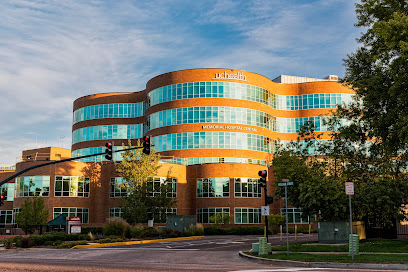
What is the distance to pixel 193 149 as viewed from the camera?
192ft

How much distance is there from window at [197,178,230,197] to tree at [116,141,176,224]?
695 cm

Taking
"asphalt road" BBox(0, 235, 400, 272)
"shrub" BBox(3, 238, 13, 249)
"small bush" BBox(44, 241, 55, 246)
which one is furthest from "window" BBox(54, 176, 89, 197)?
"asphalt road" BBox(0, 235, 400, 272)

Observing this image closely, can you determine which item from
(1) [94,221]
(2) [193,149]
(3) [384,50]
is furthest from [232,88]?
(3) [384,50]

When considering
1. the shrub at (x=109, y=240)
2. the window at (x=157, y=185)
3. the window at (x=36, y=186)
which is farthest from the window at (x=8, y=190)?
the shrub at (x=109, y=240)

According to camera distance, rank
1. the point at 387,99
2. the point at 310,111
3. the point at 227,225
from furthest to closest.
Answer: the point at 310,111
the point at 227,225
the point at 387,99

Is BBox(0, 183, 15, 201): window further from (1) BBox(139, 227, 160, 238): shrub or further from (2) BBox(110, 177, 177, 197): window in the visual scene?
(1) BBox(139, 227, 160, 238): shrub

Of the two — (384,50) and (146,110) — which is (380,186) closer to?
(384,50)

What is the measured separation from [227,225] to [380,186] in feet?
87.7

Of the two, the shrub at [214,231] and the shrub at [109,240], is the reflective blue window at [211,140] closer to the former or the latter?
the shrub at [214,231]

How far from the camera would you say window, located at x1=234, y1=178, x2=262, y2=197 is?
54.3 m

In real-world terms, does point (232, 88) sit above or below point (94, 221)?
above

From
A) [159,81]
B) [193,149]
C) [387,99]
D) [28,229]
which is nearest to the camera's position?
[387,99]

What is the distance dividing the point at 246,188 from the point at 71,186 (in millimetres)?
20552

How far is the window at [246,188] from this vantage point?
54.3 m
